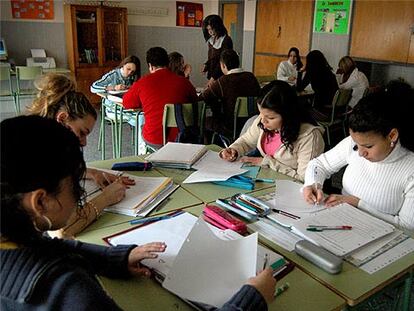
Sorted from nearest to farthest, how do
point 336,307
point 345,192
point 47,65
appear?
point 336,307, point 345,192, point 47,65

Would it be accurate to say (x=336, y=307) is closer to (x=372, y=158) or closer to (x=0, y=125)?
(x=372, y=158)

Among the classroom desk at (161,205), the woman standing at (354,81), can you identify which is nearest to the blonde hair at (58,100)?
the classroom desk at (161,205)

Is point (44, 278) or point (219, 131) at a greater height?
point (44, 278)

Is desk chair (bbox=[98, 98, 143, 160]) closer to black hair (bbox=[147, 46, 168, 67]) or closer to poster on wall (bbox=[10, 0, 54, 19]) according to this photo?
black hair (bbox=[147, 46, 168, 67])

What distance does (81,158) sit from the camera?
0.78 m

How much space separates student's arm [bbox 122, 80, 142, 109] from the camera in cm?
316

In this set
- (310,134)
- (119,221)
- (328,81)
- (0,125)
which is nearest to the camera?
(0,125)

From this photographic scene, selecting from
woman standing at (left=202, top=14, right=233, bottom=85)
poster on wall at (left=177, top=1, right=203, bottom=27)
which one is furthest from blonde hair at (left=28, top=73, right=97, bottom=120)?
poster on wall at (left=177, top=1, right=203, bottom=27)

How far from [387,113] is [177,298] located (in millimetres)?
1010

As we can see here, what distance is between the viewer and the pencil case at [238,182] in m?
1.70

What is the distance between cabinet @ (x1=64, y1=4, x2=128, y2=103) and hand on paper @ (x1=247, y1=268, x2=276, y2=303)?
5722mm

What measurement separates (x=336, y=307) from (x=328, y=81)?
164 inches

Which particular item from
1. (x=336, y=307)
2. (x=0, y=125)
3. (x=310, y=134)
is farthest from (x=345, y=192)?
(x=0, y=125)

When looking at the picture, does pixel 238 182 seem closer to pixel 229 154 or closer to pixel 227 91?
pixel 229 154
